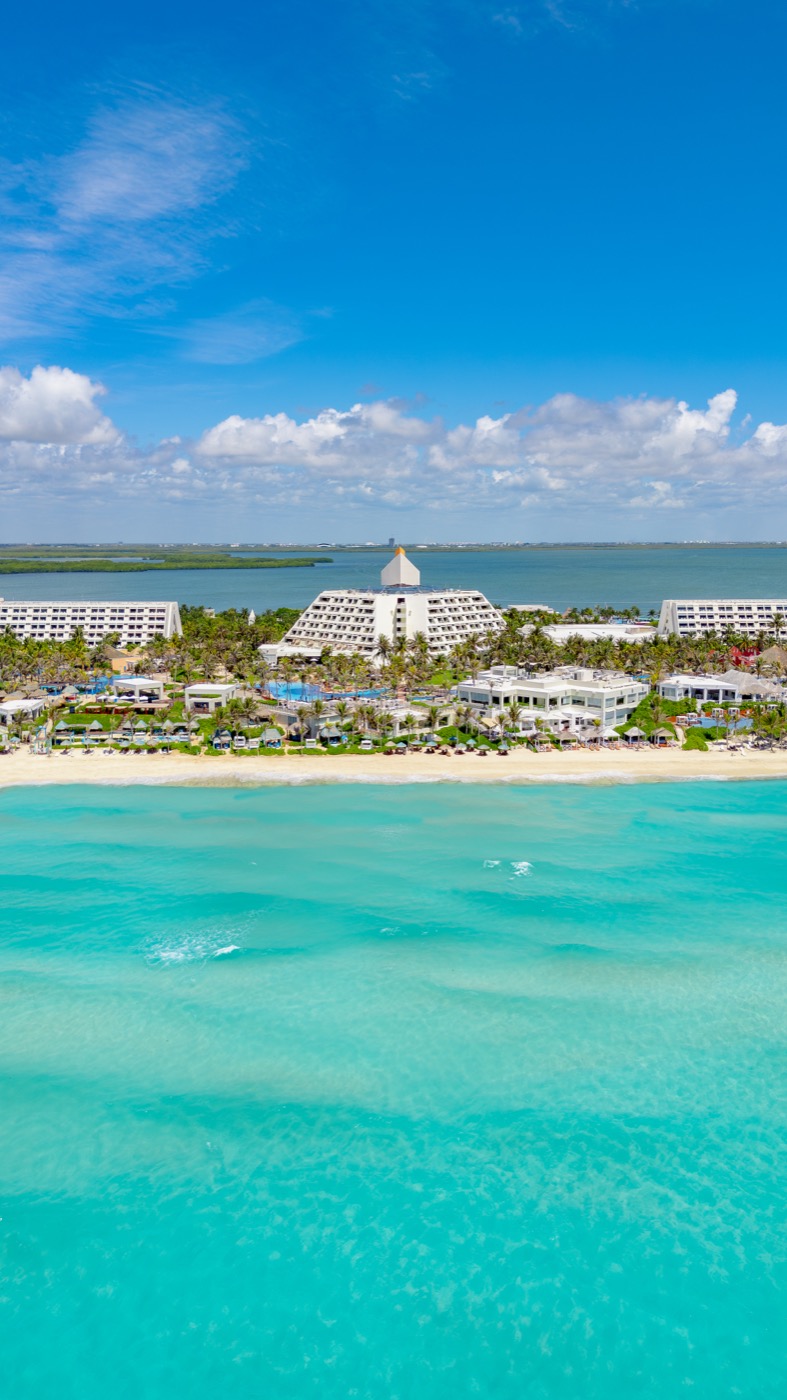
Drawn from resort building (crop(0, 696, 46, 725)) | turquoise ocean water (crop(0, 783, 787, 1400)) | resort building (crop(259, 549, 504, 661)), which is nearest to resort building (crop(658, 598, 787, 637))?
resort building (crop(259, 549, 504, 661))

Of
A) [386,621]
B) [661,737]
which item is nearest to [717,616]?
[386,621]

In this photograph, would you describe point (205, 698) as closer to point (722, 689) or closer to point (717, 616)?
point (722, 689)

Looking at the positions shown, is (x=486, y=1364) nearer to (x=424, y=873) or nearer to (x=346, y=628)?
(x=424, y=873)

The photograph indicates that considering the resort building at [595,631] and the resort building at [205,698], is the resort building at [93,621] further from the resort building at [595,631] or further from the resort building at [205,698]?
the resort building at [595,631]

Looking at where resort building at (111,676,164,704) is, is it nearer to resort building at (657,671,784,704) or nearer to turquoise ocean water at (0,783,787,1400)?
turquoise ocean water at (0,783,787,1400)

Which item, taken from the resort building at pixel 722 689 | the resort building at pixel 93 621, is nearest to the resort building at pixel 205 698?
the resort building at pixel 722 689

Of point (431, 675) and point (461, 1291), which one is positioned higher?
point (431, 675)

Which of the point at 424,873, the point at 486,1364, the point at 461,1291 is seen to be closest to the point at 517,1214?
the point at 461,1291
